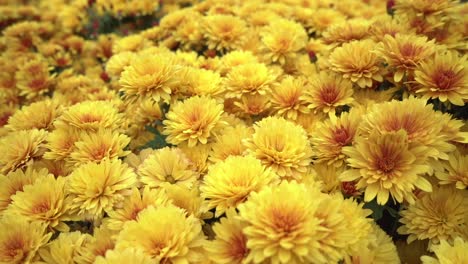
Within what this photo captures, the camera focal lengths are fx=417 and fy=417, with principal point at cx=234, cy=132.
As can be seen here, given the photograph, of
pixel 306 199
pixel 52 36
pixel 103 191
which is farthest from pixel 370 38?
pixel 52 36

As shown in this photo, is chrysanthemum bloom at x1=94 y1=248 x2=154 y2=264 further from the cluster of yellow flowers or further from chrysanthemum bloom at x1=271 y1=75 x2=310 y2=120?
chrysanthemum bloom at x1=271 y1=75 x2=310 y2=120

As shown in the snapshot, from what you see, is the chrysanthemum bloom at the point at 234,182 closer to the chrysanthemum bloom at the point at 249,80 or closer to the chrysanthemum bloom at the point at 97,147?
the chrysanthemum bloom at the point at 97,147

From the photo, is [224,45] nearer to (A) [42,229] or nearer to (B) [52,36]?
(A) [42,229]

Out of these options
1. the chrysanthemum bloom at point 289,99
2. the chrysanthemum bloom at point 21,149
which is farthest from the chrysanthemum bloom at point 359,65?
the chrysanthemum bloom at point 21,149

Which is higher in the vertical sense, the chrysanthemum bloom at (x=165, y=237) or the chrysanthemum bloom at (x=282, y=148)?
the chrysanthemum bloom at (x=282, y=148)

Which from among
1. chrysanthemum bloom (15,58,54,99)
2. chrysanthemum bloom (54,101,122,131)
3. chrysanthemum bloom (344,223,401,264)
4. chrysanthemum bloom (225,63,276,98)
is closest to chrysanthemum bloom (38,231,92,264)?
chrysanthemum bloom (54,101,122,131)
